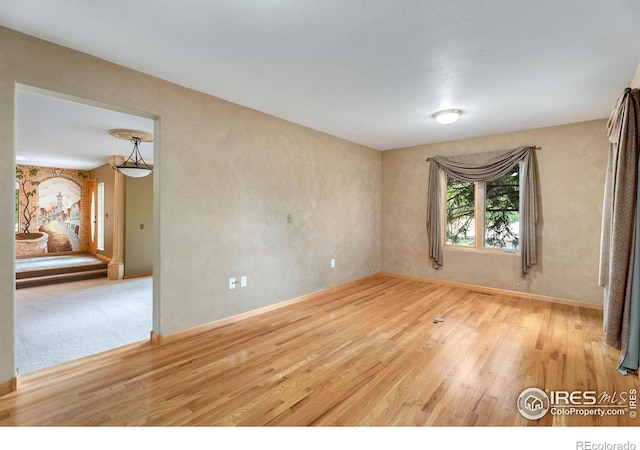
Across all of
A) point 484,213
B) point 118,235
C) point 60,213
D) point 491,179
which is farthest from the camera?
point 60,213

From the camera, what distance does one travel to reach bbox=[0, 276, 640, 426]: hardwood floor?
1897 mm

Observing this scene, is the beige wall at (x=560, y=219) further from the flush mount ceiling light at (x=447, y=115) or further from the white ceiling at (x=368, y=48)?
the flush mount ceiling light at (x=447, y=115)

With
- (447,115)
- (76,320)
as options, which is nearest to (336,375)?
(447,115)

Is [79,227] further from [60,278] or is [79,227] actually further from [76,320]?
[76,320]

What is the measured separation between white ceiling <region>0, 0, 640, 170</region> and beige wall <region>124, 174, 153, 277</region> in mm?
3105

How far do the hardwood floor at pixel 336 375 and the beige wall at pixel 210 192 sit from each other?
0.47 meters

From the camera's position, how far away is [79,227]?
29.5ft

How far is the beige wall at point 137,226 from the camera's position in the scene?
655 centimetres

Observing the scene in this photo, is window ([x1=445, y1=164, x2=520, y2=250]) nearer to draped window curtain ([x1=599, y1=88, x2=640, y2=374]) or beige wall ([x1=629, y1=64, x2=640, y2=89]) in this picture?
beige wall ([x1=629, y1=64, x2=640, y2=89])

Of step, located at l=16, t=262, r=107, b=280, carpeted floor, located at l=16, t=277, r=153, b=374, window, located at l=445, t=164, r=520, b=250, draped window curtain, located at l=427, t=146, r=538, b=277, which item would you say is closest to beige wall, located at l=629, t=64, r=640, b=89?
draped window curtain, located at l=427, t=146, r=538, b=277

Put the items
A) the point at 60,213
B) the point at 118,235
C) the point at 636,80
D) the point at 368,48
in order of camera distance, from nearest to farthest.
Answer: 1. the point at 368,48
2. the point at 636,80
3. the point at 118,235
4. the point at 60,213

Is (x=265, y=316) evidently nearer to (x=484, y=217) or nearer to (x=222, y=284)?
(x=222, y=284)

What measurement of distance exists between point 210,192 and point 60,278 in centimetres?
483

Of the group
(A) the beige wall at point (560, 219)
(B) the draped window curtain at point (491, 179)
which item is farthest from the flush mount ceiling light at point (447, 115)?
(A) the beige wall at point (560, 219)
